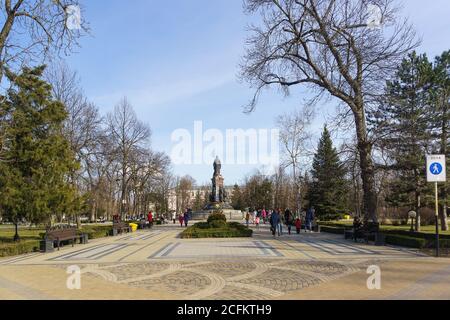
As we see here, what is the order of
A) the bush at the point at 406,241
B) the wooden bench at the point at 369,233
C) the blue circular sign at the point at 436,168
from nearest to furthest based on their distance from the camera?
1. the blue circular sign at the point at 436,168
2. the bush at the point at 406,241
3. the wooden bench at the point at 369,233

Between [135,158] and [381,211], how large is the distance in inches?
1596

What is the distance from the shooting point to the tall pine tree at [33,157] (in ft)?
64.5

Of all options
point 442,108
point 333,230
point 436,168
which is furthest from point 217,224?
point 442,108

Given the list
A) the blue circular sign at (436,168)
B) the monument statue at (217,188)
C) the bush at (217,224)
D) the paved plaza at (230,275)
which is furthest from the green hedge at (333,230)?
the monument statue at (217,188)

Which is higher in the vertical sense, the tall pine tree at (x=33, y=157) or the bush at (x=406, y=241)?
the tall pine tree at (x=33, y=157)

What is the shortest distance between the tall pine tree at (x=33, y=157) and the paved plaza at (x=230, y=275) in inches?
226

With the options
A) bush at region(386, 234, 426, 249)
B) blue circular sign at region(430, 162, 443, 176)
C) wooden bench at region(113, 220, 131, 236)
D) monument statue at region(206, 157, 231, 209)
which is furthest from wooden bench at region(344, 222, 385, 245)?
monument statue at region(206, 157, 231, 209)

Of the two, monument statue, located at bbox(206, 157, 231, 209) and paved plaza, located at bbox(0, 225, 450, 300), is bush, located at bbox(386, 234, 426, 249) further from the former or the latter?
monument statue, located at bbox(206, 157, 231, 209)

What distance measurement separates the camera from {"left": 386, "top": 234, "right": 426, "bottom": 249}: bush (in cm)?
1582

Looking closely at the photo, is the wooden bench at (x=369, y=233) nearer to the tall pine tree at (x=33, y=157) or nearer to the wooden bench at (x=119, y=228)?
the tall pine tree at (x=33, y=157)

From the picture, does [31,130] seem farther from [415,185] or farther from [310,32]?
[415,185]

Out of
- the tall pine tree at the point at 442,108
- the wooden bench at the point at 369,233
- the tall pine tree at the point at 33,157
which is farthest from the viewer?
the tall pine tree at the point at 442,108

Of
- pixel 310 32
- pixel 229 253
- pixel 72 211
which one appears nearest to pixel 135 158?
pixel 72 211

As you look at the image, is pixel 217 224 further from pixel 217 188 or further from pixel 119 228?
pixel 217 188
